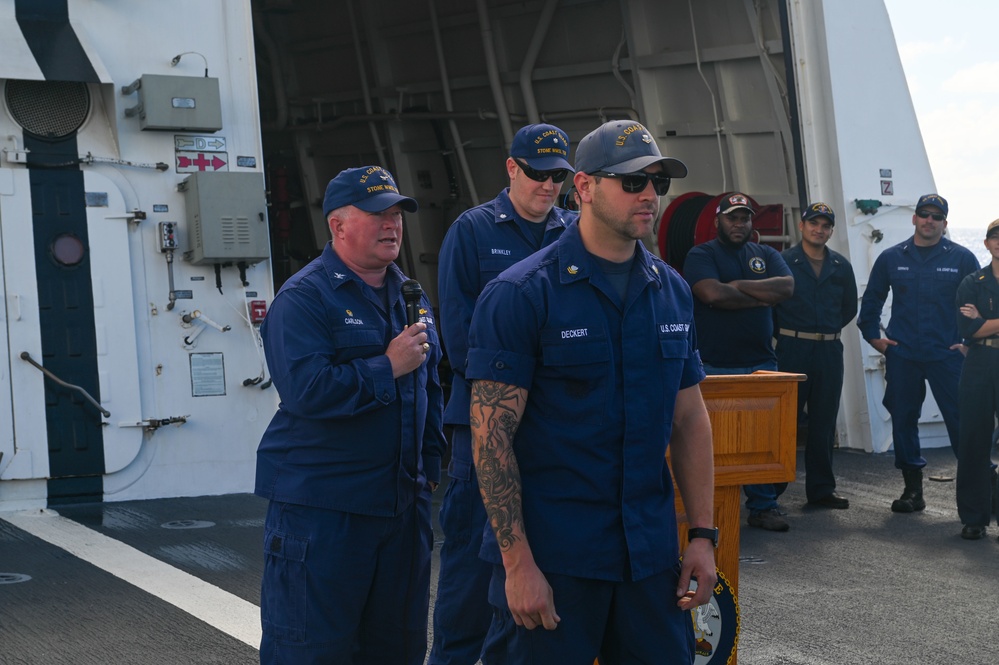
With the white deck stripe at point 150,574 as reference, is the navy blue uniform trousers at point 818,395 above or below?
above

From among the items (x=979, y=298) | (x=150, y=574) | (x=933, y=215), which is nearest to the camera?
(x=150, y=574)

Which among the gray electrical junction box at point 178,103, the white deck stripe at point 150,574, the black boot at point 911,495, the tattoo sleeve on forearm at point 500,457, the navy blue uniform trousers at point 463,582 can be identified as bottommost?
the black boot at point 911,495

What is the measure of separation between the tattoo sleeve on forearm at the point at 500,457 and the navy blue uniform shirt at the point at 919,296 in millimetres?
5988

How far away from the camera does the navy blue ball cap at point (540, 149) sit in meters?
4.34

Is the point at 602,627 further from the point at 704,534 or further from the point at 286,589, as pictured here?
the point at 286,589

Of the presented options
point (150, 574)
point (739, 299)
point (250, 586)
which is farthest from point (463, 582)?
point (739, 299)

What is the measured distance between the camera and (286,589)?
333 cm

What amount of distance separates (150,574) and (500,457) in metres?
3.93

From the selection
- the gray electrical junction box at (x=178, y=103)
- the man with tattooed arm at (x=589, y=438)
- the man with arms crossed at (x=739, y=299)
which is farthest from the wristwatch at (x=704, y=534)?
the gray electrical junction box at (x=178, y=103)

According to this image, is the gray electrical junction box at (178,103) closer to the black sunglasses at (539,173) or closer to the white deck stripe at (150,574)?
the white deck stripe at (150,574)

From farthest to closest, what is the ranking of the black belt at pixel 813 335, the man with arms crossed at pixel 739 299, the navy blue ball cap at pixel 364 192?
the black belt at pixel 813 335 < the man with arms crossed at pixel 739 299 < the navy blue ball cap at pixel 364 192

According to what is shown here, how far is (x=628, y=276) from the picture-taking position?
114 inches

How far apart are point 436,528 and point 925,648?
3.17 metres

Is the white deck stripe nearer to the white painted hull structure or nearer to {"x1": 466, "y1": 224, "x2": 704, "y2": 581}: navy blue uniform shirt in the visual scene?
the white painted hull structure
